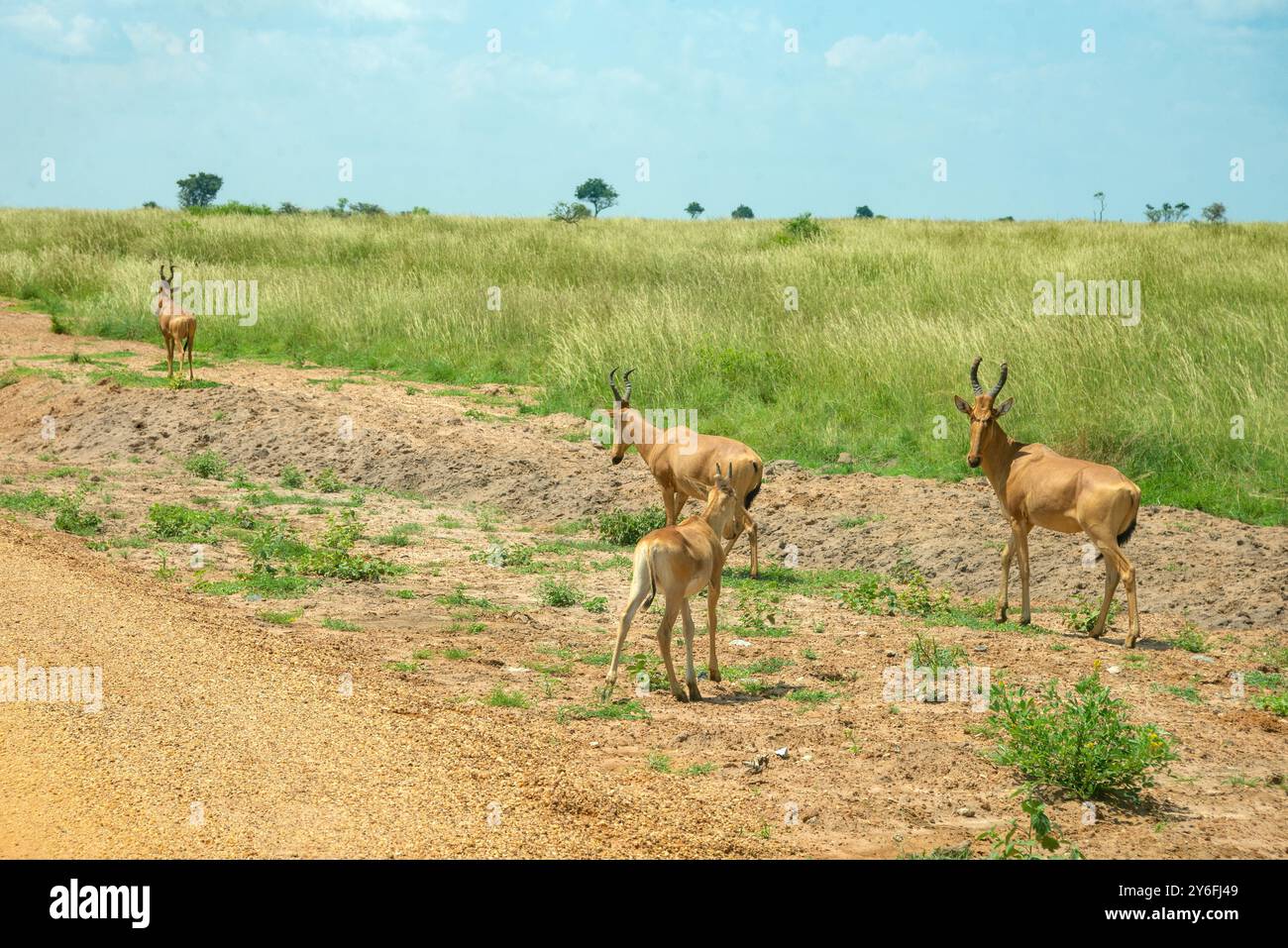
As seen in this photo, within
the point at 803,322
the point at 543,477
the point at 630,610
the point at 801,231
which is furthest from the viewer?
the point at 801,231

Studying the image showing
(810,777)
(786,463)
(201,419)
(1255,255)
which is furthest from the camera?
(1255,255)

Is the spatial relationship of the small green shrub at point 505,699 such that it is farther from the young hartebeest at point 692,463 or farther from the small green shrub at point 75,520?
the small green shrub at point 75,520

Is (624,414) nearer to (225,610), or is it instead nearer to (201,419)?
(225,610)

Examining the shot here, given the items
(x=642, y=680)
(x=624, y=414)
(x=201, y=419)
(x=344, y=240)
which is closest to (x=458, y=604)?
(x=642, y=680)

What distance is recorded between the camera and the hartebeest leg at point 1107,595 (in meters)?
9.06

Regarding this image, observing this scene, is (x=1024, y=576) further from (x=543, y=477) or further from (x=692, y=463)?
(x=543, y=477)

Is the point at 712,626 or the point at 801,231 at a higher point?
the point at 801,231

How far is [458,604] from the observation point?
949 cm

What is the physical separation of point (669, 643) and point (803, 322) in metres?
11.6

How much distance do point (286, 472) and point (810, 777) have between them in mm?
9239

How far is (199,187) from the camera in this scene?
6294cm

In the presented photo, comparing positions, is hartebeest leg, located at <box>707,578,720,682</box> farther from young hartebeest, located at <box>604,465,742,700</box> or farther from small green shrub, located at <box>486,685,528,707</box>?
small green shrub, located at <box>486,685,528,707</box>

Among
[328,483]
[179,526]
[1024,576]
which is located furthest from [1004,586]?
[328,483]

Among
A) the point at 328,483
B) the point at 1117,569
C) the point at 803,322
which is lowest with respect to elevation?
the point at 1117,569
